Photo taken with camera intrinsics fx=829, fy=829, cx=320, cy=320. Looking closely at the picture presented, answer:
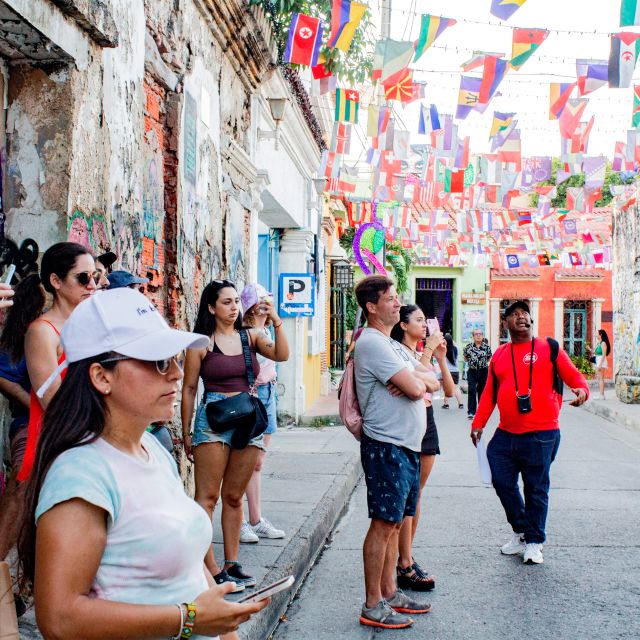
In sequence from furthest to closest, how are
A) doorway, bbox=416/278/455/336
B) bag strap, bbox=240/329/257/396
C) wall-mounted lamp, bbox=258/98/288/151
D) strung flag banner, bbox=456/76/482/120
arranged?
doorway, bbox=416/278/455/336, strung flag banner, bbox=456/76/482/120, wall-mounted lamp, bbox=258/98/288/151, bag strap, bbox=240/329/257/396

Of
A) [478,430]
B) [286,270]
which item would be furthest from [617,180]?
[478,430]

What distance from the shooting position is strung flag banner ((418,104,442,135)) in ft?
43.9

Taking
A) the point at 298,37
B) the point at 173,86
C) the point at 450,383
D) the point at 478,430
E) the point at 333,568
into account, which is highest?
the point at 298,37

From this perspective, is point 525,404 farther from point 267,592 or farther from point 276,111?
point 276,111

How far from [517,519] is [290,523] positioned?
5.44 ft

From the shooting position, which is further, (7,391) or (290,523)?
(290,523)

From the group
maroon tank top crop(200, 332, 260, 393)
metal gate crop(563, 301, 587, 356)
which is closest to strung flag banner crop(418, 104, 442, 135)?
maroon tank top crop(200, 332, 260, 393)

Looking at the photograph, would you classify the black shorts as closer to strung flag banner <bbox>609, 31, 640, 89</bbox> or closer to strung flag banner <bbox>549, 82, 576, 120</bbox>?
strung flag banner <bbox>609, 31, 640, 89</bbox>

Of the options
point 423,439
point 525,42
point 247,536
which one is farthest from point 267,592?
point 525,42

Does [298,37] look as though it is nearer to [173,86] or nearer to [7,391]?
[173,86]

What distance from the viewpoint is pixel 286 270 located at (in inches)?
578

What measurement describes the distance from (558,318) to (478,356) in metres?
20.0

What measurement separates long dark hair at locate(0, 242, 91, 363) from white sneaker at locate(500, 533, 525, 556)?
146 inches

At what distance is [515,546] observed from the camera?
233 inches
